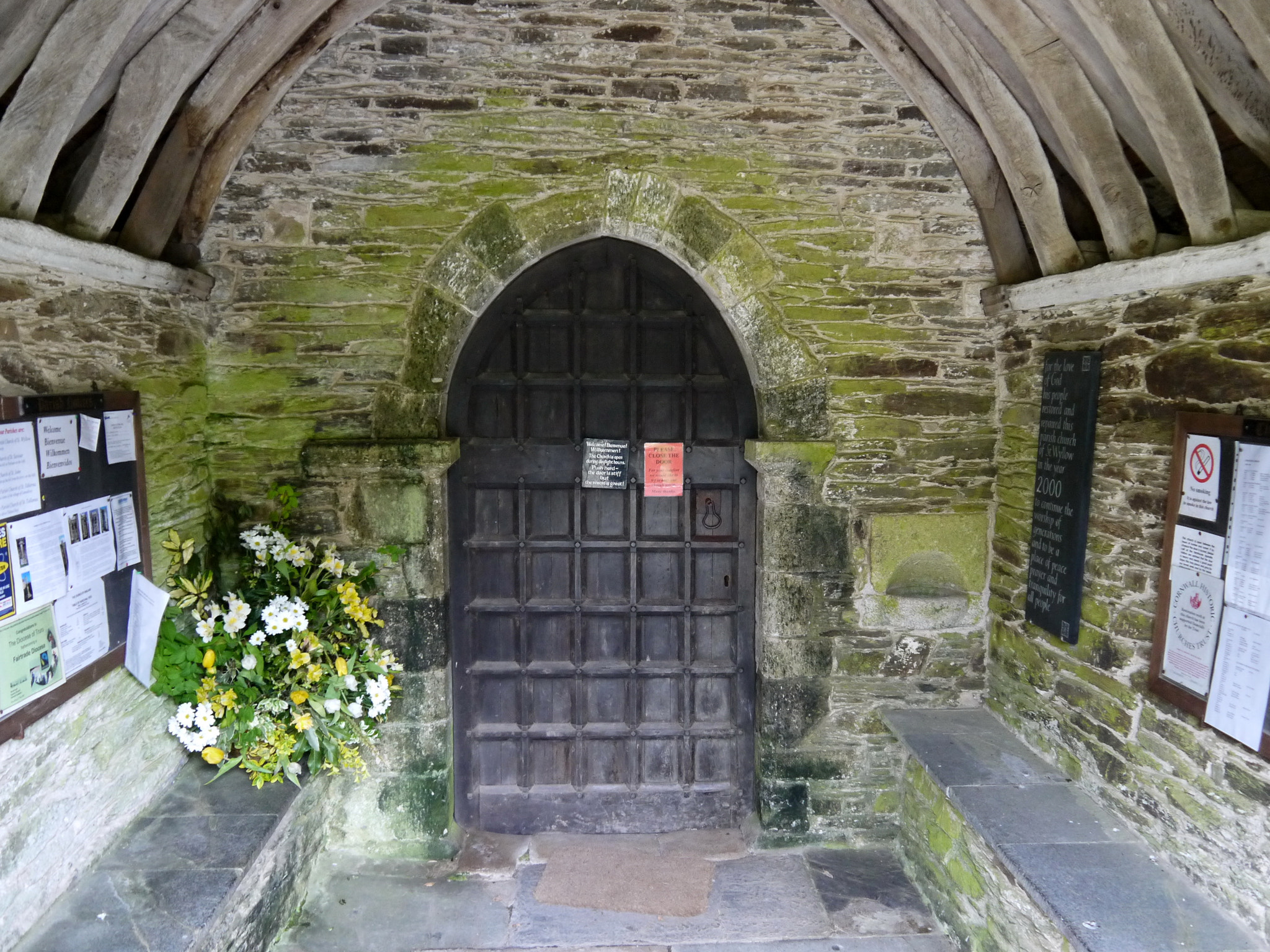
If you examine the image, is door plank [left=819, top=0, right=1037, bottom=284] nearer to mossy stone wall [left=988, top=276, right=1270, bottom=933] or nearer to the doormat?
mossy stone wall [left=988, top=276, right=1270, bottom=933]

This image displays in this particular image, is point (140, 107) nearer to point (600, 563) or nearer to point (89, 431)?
point (89, 431)

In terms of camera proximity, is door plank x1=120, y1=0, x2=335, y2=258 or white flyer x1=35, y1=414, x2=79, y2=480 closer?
white flyer x1=35, y1=414, x2=79, y2=480

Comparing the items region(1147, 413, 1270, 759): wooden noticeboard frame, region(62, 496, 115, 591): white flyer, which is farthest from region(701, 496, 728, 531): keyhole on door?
region(62, 496, 115, 591): white flyer

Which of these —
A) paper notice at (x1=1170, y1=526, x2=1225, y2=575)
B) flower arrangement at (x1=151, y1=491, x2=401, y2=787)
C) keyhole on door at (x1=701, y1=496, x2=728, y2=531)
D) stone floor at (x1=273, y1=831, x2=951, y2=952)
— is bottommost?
stone floor at (x1=273, y1=831, x2=951, y2=952)

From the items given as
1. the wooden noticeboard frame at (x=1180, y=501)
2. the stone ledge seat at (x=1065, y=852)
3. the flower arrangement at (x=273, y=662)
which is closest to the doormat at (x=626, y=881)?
the flower arrangement at (x=273, y=662)

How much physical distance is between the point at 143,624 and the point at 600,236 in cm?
231

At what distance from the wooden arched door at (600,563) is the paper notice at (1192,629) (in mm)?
1607

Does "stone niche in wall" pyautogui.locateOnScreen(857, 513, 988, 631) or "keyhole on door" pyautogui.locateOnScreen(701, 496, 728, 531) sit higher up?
"keyhole on door" pyautogui.locateOnScreen(701, 496, 728, 531)

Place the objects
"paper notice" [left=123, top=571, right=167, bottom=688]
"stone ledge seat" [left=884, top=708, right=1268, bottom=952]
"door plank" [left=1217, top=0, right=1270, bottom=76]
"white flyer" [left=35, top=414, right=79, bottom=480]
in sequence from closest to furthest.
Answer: "door plank" [left=1217, top=0, right=1270, bottom=76], "stone ledge seat" [left=884, top=708, right=1268, bottom=952], "white flyer" [left=35, top=414, right=79, bottom=480], "paper notice" [left=123, top=571, right=167, bottom=688]

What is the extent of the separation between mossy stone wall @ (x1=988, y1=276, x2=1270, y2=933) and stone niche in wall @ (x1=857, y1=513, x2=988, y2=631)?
140 millimetres

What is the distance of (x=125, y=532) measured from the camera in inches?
103

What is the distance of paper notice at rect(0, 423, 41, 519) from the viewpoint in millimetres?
2088

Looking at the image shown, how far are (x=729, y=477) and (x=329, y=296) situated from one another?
1.88 metres

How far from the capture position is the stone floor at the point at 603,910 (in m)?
2.92
